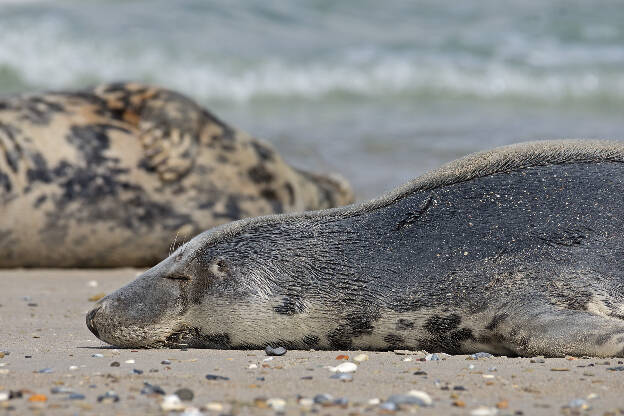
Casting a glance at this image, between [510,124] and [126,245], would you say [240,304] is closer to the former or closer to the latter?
[126,245]

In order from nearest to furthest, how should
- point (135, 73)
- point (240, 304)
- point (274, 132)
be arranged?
1. point (240, 304)
2. point (274, 132)
3. point (135, 73)

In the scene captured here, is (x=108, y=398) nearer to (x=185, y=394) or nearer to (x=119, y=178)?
(x=185, y=394)

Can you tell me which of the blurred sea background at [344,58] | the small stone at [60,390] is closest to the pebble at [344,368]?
the small stone at [60,390]

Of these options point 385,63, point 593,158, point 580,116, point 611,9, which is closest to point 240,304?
point 593,158

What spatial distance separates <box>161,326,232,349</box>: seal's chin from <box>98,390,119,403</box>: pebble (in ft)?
3.14

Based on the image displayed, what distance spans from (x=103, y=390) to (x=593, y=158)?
199cm

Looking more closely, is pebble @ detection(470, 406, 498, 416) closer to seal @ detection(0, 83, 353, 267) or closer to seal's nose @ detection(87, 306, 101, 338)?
seal's nose @ detection(87, 306, 101, 338)

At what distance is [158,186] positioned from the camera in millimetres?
7250

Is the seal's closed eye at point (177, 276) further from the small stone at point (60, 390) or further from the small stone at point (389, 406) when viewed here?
→ the small stone at point (389, 406)

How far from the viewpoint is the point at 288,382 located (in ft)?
9.80

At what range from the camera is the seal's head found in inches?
144

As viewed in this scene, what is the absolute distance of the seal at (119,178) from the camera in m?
7.07

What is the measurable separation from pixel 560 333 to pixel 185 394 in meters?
1.32

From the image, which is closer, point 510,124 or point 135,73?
point 510,124
